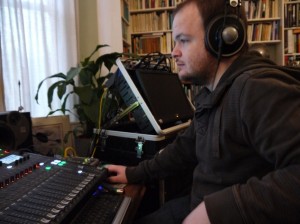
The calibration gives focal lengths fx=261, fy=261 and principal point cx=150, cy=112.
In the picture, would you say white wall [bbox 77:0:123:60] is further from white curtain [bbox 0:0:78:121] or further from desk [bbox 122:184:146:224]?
desk [bbox 122:184:146:224]

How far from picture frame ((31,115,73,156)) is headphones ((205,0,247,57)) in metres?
0.88

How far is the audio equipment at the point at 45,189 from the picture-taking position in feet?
1.64

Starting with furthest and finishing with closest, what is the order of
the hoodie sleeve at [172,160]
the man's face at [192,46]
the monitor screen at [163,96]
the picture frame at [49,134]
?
the picture frame at [49,134] < the monitor screen at [163,96] < the hoodie sleeve at [172,160] < the man's face at [192,46]

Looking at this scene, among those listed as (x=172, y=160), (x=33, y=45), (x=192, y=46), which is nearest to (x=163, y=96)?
(x=172, y=160)

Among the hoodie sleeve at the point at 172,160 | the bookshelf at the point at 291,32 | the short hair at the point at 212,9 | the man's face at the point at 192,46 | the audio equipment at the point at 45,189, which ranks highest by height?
the bookshelf at the point at 291,32

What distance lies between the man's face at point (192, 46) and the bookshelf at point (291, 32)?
2597 mm

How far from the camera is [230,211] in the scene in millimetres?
522

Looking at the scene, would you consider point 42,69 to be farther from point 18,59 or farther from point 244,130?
point 244,130

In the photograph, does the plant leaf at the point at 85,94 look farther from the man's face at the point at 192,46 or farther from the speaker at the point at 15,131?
the man's face at the point at 192,46

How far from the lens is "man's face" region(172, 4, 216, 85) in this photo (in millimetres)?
792

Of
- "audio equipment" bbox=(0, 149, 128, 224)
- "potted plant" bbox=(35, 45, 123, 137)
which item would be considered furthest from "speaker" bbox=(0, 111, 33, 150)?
"potted plant" bbox=(35, 45, 123, 137)

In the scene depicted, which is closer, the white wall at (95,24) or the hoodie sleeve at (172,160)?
the hoodie sleeve at (172,160)

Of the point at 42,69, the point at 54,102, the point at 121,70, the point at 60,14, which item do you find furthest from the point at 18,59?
the point at 121,70

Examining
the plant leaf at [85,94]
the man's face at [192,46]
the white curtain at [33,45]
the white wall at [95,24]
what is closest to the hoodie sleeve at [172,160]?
the man's face at [192,46]
